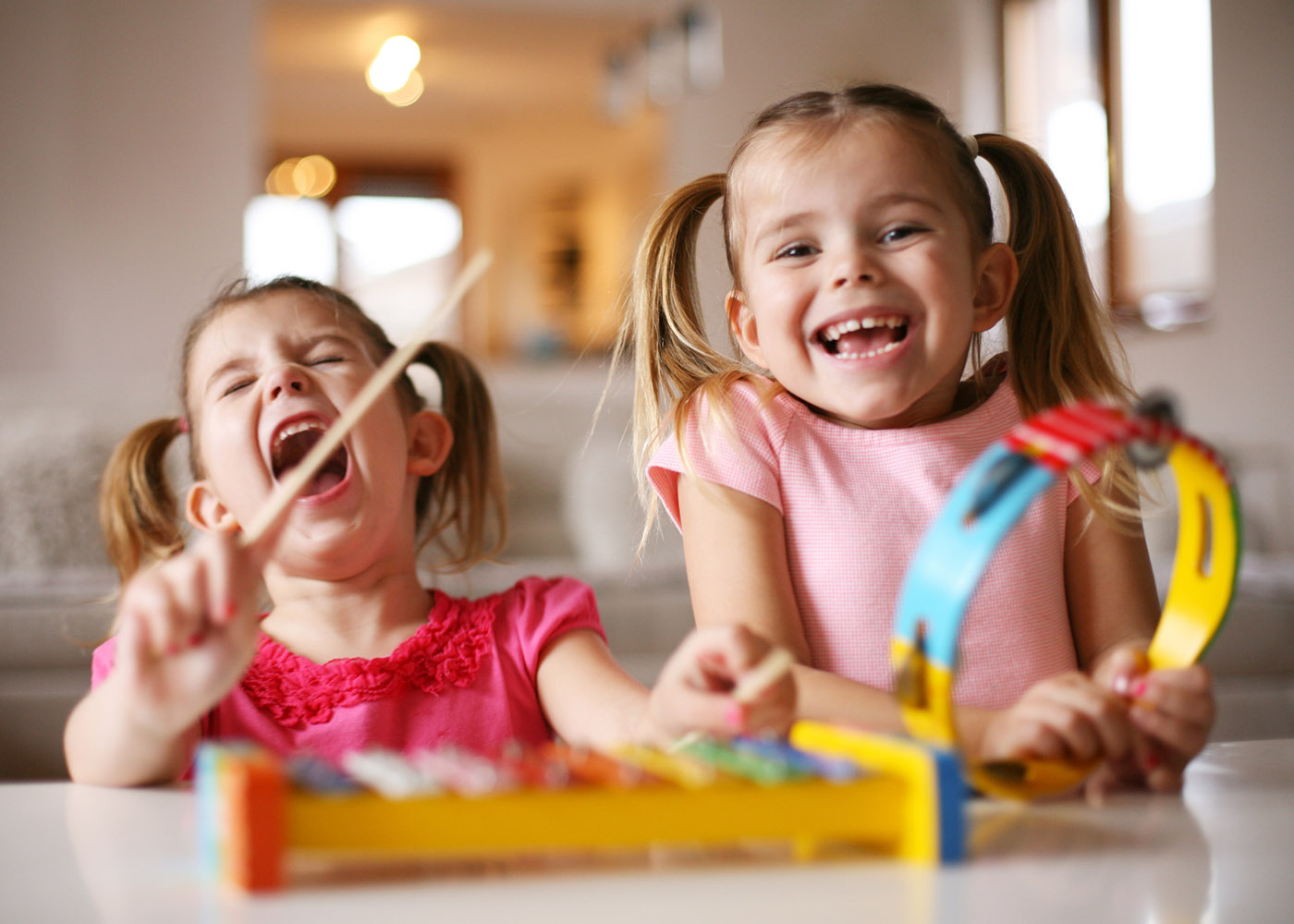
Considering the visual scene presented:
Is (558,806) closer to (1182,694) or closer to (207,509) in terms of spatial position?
(1182,694)

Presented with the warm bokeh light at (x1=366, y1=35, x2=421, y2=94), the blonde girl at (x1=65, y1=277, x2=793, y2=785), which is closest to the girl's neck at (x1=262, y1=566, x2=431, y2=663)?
the blonde girl at (x1=65, y1=277, x2=793, y2=785)

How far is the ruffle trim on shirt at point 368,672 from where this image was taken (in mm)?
922

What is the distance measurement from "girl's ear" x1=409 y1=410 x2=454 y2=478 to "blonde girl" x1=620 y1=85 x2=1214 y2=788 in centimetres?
20

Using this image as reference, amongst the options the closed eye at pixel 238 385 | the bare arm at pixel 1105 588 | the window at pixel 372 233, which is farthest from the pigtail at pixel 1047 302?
the window at pixel 372 233

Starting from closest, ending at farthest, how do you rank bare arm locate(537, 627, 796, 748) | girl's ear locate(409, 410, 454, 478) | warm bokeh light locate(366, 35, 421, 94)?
1. bare arm locate(537, 627, 796, 748)
2. girl's ear locate(409, 410, 454, 478)
3. warm bokeh light locate(366, 35, 421, 94)

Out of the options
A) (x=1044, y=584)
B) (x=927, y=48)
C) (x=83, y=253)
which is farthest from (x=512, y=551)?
(x=927, y=48)

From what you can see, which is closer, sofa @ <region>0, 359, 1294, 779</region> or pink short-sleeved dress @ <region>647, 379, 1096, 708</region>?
pink short-sleeved dress @ <region>647, 379, 1096, 708</region>

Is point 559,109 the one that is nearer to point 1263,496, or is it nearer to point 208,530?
point 1263,496

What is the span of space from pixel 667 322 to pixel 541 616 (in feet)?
0.85

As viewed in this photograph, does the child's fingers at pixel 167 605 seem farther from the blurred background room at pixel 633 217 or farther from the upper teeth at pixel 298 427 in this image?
the blurred background room at pixel 633 217

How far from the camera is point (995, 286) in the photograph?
95cm

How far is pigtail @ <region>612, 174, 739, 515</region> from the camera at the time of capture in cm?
100

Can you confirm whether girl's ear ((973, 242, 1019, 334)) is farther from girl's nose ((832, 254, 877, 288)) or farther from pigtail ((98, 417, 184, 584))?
pigtail ((98, 417, 184, 584))

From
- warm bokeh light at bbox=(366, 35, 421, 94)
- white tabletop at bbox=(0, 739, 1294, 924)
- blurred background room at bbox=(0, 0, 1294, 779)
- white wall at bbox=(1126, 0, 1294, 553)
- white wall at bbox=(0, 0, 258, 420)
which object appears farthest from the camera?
warm bokeh light at bbox=(366, 35, 421, 94)
